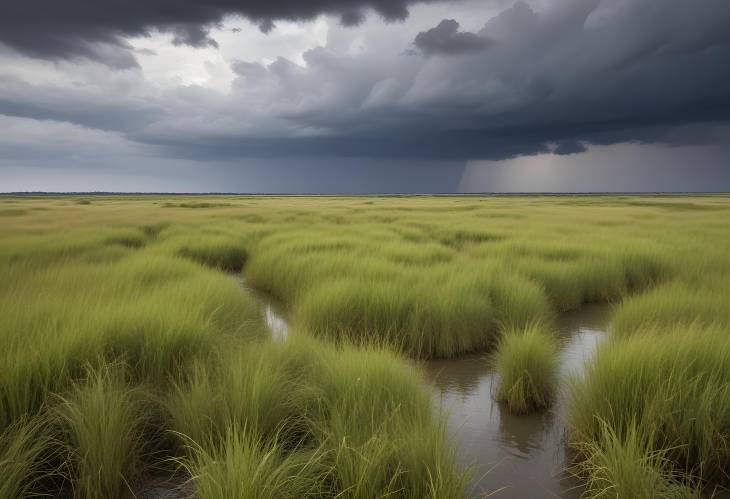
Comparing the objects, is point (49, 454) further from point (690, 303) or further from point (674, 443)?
point (690, 303)

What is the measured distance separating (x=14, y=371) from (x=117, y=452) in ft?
3.65

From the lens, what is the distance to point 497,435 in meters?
3.91

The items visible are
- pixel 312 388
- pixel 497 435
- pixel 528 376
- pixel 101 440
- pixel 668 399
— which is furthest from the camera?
pixel 528 376

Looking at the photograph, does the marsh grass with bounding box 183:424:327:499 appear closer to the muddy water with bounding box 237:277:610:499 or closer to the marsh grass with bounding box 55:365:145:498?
the marsh grass with bounding box 55:365:145:498

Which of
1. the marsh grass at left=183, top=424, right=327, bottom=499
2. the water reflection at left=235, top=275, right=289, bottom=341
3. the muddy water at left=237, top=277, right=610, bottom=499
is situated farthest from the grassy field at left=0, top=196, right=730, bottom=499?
the water reflection at left=235, top=275, right=289, bottom=341

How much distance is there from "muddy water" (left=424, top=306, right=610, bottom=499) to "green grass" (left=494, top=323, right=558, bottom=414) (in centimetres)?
11

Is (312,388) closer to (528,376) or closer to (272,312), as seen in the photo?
(528,376)

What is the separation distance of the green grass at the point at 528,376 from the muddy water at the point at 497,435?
11 cm

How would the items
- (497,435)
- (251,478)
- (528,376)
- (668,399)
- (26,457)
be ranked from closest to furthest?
(251,478)
(26,457)
(668,399)
(497,435)
(528,376)

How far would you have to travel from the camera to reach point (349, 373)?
3.65 meters

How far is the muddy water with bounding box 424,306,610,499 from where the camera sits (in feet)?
10.5

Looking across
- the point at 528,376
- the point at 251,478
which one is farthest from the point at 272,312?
the point at 251,478

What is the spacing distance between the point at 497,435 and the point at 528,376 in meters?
0.76

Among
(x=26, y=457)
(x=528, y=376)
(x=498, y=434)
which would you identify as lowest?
(x=498, y=434)
